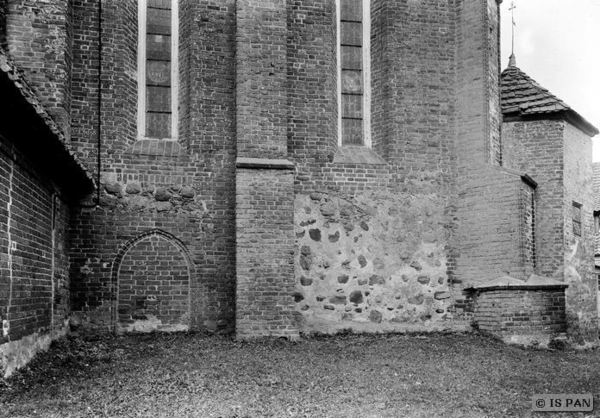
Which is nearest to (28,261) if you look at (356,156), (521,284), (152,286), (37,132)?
(37,132)

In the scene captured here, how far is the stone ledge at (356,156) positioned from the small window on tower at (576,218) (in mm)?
4437

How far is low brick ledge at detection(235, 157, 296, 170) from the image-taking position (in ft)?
36.1

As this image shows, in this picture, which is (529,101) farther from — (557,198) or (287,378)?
(287,378)

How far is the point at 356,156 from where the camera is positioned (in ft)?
40.7

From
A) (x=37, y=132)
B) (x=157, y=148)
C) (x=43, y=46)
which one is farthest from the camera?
(x=157, y=148)

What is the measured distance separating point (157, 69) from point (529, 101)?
24.5 ft

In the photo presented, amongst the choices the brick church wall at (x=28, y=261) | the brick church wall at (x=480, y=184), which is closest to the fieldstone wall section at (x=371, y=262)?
the brick church wall at (x=480, y=184)

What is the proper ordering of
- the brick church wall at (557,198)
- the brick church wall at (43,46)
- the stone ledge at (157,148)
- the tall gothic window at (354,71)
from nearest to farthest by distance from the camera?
1. the brick church wall at (43,46)
2. the stone ledge at (157,148)
3. the tall gothic window at (354,71)
4. the brick church wall at (557,198)

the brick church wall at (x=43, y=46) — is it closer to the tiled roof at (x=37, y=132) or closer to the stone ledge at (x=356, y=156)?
the tiled roof at (x=37, y=132)

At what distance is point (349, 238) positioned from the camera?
12.0 m

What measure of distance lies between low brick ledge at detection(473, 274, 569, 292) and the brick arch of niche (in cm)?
525

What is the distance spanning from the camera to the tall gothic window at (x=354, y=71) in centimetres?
1276

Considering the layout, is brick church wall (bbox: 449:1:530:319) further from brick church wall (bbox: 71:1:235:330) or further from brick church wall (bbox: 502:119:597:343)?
brick church wall (bbox: 71:1:235:330)

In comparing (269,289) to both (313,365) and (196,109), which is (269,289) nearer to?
(313,365)
